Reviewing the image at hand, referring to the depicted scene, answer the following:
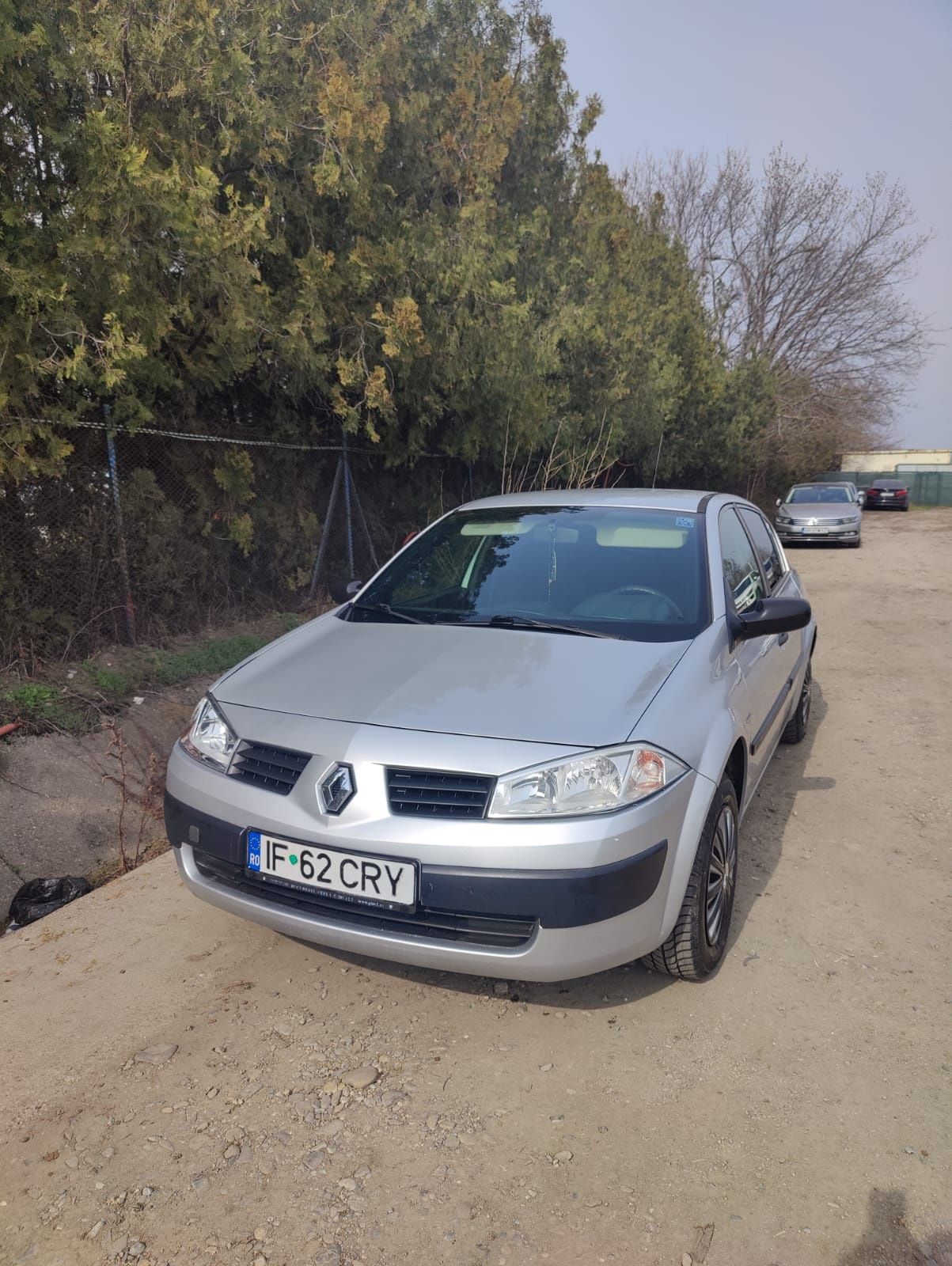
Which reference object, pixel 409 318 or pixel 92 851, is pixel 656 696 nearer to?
pixel 92 851

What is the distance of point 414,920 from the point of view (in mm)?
2434

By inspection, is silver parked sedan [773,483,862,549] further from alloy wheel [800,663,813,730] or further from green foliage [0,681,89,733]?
green foliage [0,681,89,733]

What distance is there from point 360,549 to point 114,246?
482cm

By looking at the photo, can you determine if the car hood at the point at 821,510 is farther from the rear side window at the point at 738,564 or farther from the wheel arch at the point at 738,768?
the wheel arch at the point at 738,768

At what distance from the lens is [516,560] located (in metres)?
3.78

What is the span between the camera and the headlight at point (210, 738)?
2.83 meters

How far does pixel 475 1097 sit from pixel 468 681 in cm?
121

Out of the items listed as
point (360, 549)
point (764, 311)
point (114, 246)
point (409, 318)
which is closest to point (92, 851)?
point (114, 246)

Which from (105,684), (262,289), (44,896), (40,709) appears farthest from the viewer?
(262,289)

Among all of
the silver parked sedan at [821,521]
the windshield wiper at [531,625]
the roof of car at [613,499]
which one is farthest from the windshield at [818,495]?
the windshield wiper at [531,625]

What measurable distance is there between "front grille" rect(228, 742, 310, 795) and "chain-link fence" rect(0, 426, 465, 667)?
129 inches

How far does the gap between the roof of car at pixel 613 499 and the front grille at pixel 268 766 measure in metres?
1.94

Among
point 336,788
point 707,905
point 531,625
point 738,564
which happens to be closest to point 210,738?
point 336,788

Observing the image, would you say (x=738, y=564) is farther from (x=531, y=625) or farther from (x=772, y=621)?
(x=531, y=625)
